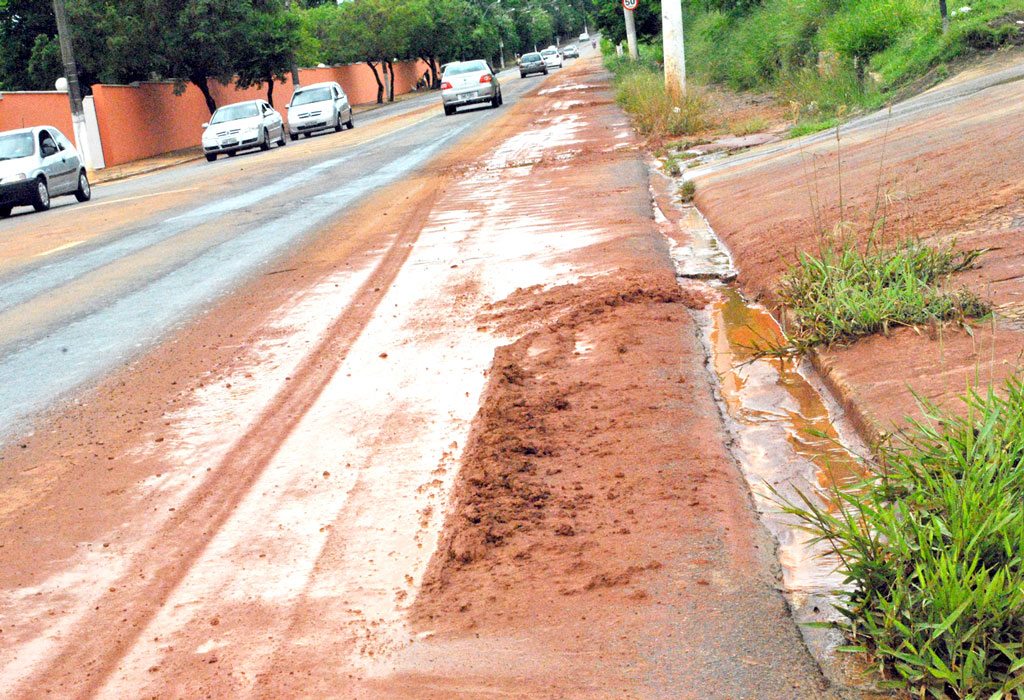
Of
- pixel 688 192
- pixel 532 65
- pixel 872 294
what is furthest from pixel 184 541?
pixel 532 65

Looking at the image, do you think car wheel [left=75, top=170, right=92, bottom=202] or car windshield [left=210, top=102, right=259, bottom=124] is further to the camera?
car windshield [left=210, top=102, right=259, bottom=124]

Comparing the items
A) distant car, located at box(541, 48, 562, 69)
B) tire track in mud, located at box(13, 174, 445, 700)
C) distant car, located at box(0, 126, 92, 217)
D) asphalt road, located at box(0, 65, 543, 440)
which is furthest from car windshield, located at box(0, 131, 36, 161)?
distant car, located at box(541, 48, 562, 69)

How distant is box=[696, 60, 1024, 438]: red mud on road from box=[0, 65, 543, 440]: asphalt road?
4.48 metres

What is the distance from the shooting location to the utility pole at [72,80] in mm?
31078

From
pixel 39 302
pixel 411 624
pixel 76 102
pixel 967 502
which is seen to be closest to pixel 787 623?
pixel 967 502

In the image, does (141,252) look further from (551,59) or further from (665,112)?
(551,59)

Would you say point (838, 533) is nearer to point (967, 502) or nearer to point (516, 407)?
point (967, 502)

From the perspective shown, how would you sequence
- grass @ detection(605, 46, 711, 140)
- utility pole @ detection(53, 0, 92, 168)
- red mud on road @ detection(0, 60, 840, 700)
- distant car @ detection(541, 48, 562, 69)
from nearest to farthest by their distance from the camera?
1. red mud on road @ detection(0, 60, 840, 700)
2. grass @ detection(605, 46, 711, 140)
3. utility pole @ detection(53, 0, 92, 168)
4. distant car @ detection(541, 48, 562, 69)

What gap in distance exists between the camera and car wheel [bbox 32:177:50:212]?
2006 centimetres

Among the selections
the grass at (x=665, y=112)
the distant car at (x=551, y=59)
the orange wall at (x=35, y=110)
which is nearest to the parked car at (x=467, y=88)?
the orange wall at (x=35, y=110)

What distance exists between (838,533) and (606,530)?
103 cm

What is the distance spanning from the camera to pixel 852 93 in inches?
677

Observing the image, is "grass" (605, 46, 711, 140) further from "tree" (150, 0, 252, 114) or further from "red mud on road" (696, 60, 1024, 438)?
"tree" (150, 0, 252, 114)

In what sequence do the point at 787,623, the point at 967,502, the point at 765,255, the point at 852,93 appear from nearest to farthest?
the point at 967,502, the point at 787,623, the point at 765,255, the point at 852,93
